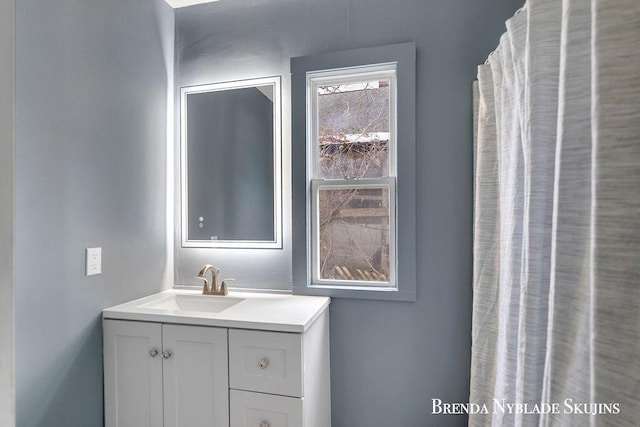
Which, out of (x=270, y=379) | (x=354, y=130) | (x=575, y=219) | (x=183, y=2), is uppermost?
(x=183, y=2)


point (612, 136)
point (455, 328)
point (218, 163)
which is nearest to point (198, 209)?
point (218, 163)

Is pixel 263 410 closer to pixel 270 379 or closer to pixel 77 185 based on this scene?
pixel 270 379

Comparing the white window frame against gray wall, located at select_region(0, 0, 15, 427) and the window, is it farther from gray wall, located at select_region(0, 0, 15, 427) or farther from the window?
gray wall, located at select_region(0, 0, 15, 427)

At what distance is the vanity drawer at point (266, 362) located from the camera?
53.1 inches

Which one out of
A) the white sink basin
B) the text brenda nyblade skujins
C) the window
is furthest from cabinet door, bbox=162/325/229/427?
the text brenda nyblade skujins

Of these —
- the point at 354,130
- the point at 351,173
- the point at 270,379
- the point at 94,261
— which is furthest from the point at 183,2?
the point at 270,379

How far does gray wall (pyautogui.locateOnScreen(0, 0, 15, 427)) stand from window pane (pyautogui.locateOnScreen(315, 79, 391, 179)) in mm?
1463

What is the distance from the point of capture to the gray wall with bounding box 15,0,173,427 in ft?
4.15

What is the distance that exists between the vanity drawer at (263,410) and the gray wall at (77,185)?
27.3 inches

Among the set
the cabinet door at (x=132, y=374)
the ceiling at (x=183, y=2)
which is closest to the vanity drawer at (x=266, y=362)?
the cabinet door at (x=132, y=374)

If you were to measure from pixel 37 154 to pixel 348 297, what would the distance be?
58.3 inches

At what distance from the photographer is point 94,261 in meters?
1.54

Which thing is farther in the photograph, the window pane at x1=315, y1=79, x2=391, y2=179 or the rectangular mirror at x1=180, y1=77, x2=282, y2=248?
the rectangular mirror at x1=180, y1=77, x2=282, y2=248

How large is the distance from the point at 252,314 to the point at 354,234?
0.69m
